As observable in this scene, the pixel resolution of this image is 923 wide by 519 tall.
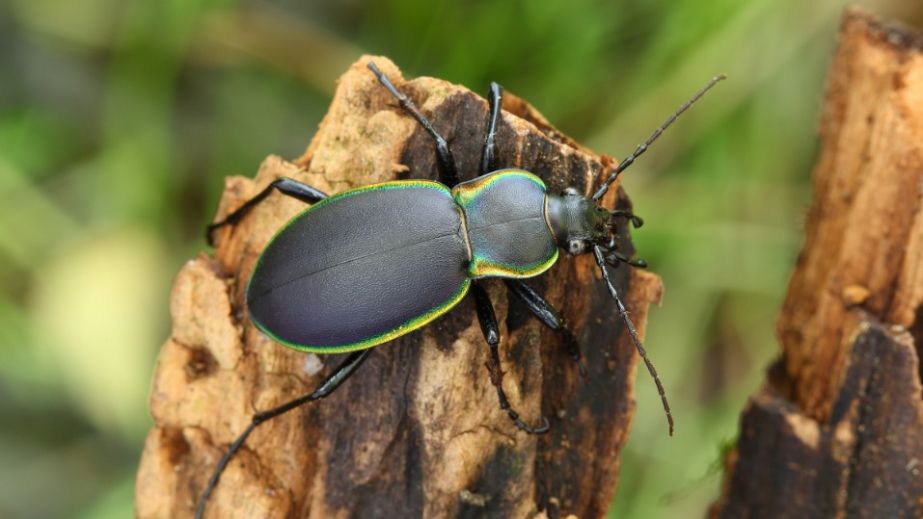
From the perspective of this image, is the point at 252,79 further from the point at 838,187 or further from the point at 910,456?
the point at 910,456

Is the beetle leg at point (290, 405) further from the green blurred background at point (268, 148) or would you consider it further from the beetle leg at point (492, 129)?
the green blurred background at point (268, 148)

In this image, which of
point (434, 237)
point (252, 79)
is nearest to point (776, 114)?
point (434, 237)

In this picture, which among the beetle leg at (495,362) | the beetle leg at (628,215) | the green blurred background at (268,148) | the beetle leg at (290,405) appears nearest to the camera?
the beetle leg at (495,362)

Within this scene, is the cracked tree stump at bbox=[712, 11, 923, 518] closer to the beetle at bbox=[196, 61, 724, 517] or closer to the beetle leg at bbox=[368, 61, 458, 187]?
the beetle at bbox=[196, 61, 724, 517]

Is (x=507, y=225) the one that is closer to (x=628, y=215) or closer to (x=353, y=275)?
(x=628, y=215)

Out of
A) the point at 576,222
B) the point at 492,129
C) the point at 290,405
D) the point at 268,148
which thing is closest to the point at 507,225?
the point at 576,222

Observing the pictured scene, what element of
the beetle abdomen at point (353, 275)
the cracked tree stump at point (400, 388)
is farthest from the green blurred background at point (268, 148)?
the beetle abdomen at point (353, 275)
